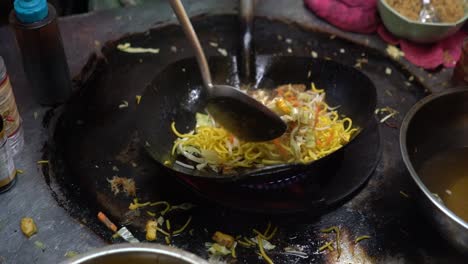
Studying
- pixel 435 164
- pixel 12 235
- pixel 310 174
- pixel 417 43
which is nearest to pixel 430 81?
pixel 417 43

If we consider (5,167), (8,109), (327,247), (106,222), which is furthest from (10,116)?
(327,247)

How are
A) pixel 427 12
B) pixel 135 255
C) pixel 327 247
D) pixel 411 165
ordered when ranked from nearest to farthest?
pixel 135 255, pixel 411 165, pixel 327 247, pixel 427 12

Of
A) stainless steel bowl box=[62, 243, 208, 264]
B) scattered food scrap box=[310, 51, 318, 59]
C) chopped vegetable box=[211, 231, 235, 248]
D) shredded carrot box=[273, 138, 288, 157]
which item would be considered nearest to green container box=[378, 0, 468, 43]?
scattered food scrap box=[310, 51, 318, 59]

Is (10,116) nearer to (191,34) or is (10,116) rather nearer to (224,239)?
(191,34)

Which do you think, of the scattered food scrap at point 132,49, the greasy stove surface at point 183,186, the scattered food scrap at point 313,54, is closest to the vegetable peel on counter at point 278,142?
the greasy stove surface at point 183,186

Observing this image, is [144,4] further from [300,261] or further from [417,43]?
[300,261]
